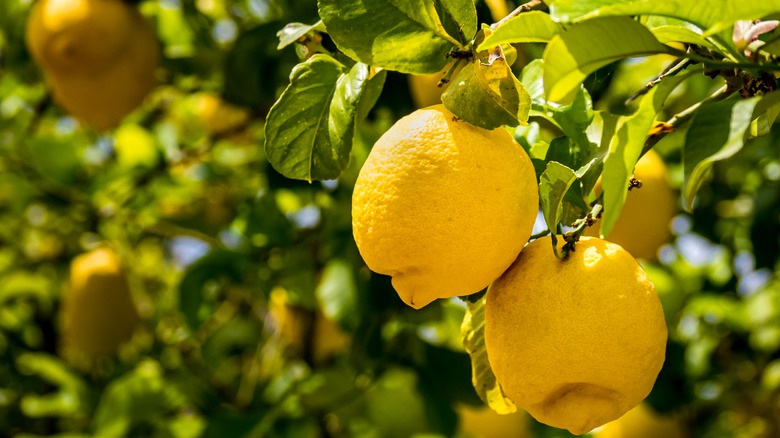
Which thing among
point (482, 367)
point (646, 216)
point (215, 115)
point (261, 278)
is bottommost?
point (215, 115)

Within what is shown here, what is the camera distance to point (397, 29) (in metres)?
0.70

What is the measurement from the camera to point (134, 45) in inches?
72.6

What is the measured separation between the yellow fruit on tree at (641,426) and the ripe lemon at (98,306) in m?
1.13

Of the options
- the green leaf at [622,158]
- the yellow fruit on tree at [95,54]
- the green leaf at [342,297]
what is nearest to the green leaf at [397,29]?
the green leaf at [622,158]

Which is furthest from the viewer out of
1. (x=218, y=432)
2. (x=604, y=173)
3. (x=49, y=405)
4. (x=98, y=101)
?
(x=49, y=405)

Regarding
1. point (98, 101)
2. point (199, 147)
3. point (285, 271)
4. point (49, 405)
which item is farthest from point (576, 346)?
point (49, 405)

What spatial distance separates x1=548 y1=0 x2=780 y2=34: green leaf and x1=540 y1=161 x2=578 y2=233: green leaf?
0.12 metres

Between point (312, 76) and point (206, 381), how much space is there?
1568 mm

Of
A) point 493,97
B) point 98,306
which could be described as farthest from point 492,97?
point 98,306

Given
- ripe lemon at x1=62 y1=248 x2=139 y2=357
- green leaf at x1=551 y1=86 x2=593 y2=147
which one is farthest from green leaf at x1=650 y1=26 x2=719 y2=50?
ripe lemon at x1=62 y1=248 x2=139 y2=357

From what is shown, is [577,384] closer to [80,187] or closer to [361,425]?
[361,425]

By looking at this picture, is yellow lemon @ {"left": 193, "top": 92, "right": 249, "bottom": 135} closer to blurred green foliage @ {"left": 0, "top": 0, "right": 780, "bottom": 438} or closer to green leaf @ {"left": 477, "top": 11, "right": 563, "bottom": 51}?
blurred green foliage @ {"left": 0, "top": 0, "right": 780, "bottom": 438}

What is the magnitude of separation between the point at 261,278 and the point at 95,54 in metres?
0.52

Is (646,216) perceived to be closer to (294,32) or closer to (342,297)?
(342,297)
